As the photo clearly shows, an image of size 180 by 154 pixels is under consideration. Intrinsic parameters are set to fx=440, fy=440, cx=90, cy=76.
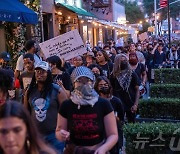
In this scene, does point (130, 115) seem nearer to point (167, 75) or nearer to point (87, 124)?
point (87, 124)

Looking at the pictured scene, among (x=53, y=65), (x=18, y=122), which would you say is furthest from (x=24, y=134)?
(x=53, y=65)

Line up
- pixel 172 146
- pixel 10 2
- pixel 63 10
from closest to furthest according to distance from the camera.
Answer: pixel 172 146
pixel 10 2
pixel 63 10

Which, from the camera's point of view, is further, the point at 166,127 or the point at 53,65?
the point at 53,65

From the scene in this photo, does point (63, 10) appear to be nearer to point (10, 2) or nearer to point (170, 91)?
point (10, 2)

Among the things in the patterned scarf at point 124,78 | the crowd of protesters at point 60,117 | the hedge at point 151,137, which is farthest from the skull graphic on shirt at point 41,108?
the patterned scarf at point 124,78

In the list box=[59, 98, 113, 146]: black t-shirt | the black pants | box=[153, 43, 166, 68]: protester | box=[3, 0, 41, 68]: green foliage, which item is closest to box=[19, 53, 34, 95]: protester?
the black pants

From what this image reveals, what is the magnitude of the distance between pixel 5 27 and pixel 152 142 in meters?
10.0

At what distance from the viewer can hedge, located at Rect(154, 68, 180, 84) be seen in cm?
1389

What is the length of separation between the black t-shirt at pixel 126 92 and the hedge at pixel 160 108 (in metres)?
0.97

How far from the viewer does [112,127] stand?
4.07 meters

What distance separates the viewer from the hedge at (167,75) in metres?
13.9

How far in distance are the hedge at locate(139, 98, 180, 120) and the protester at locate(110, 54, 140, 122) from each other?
0.96m

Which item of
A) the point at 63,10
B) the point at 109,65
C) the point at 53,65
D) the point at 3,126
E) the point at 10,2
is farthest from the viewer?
the point at 63,10

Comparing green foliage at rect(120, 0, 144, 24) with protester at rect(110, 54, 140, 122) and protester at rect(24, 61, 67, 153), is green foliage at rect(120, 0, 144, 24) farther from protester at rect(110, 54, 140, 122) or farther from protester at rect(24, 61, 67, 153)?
protester at rect(24, 61, 67, 153)
